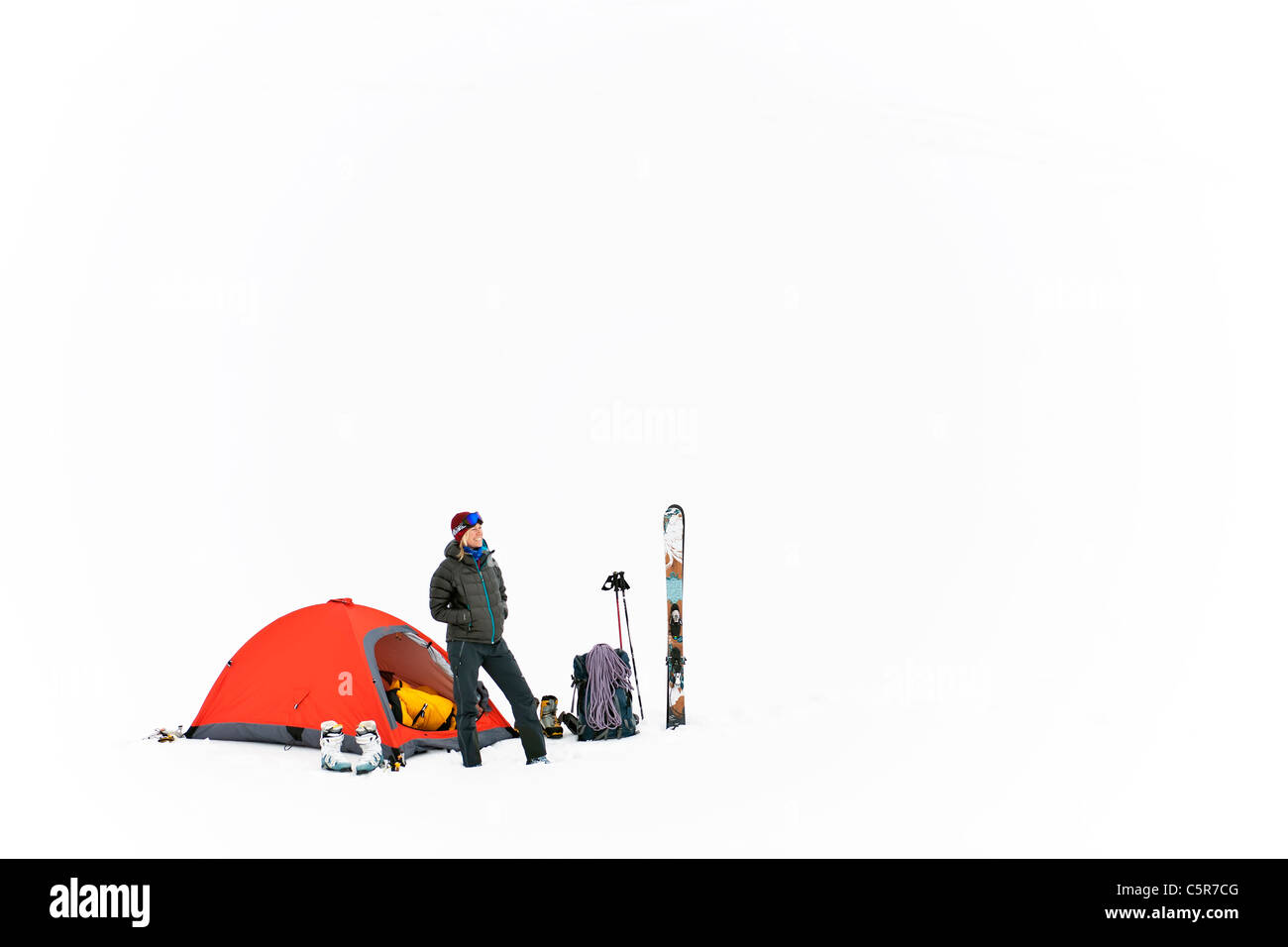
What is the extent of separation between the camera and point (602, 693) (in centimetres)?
822

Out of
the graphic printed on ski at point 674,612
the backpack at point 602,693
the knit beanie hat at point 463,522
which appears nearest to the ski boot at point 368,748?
the knit beanie hat at point 463,522

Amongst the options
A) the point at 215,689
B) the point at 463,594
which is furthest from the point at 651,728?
the point at 215,689

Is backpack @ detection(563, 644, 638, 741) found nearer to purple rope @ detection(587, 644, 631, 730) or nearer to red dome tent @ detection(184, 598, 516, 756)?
purple rope @ detection(587, 644, 631, 730)

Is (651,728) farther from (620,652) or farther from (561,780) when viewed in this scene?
(561,780)

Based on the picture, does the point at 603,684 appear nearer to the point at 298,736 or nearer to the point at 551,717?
the point at 551,717

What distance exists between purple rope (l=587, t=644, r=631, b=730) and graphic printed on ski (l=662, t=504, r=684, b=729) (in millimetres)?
326

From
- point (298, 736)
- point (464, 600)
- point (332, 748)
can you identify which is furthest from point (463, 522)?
point (298, 736)

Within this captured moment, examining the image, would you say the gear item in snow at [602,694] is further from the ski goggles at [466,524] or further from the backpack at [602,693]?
the ski goggles at [466,524]

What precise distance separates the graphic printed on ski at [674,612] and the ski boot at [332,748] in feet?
7.59

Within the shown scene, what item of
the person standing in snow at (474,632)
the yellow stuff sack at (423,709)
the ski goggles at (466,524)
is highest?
the ski goggles at (466,524)

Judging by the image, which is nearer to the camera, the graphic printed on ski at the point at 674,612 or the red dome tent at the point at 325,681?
the red dome tent at the point at 325,681

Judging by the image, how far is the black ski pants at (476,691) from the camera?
739 centimetres

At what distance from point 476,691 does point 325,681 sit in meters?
1.08
